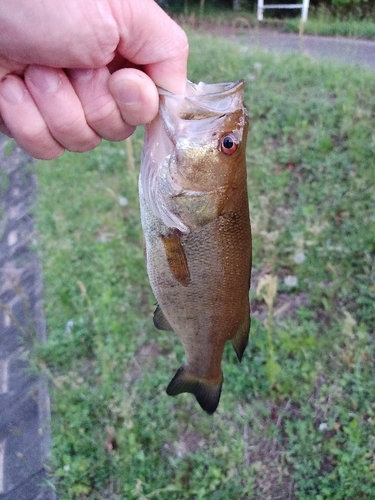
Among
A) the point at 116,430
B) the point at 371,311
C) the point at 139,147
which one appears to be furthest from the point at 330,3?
the point at 116,430

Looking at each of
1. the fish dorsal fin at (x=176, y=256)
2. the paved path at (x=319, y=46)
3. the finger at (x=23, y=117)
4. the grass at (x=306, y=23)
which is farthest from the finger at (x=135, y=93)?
the grass at (x=306, y=23)

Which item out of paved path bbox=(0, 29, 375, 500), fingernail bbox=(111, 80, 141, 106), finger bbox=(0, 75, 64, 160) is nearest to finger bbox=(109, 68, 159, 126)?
fingernail bbox=(111, 80, 141, 106)

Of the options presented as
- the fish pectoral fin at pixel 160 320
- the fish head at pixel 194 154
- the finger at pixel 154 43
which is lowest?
the fish pectoral fin at pixel 160 320

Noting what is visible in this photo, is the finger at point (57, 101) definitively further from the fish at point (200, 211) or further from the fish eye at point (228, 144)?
the fish eye at point (228, 144)

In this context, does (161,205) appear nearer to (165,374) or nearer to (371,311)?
(165,374)

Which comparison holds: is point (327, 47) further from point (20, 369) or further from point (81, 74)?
point (81, 74)
